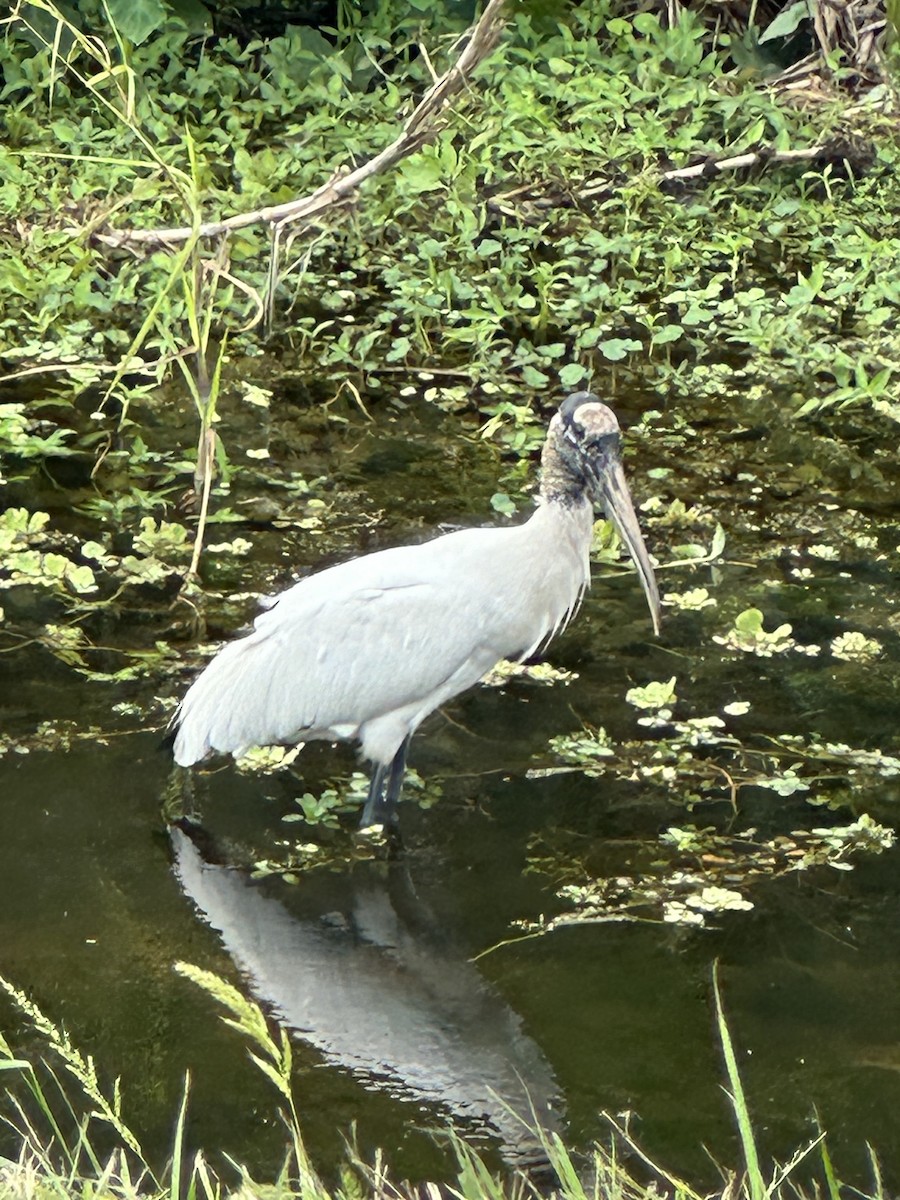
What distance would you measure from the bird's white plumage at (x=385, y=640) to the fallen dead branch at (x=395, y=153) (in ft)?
3.92

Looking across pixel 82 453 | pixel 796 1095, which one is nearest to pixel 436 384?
pixel 82 453

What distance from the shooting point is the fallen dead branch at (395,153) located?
4766mm

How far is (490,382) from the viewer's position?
23.4ft

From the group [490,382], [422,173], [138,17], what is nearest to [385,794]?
[490,382]

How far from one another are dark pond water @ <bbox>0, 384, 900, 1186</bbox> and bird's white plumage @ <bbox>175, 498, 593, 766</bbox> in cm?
27

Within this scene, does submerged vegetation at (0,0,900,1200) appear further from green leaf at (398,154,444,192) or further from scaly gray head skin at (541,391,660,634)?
scaly gray head skin at (541,391,660,634)

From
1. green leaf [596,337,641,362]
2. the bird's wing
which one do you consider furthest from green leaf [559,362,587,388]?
the bird's wing

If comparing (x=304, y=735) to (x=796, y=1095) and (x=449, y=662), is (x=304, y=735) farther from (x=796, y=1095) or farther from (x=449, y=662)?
(x=796, y=1095)

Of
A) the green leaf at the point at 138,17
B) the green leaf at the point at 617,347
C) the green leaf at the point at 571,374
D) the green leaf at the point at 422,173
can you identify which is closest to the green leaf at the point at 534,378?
the green leaf at the point at 571,374

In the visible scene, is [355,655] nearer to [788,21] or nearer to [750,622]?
[750,622]

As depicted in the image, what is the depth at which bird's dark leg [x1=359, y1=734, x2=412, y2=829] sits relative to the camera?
4656 millimetres

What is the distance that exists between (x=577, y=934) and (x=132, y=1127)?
1159mm

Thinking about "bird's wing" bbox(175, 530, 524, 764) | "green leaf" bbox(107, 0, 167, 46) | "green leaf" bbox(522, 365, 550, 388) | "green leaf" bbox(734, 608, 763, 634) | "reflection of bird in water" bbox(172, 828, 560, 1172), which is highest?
"green leaf" bbox(107, 0, 167, 46)

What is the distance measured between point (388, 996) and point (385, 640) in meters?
0.93
